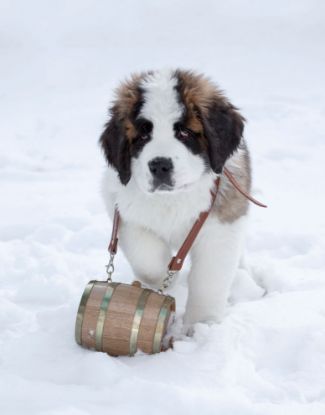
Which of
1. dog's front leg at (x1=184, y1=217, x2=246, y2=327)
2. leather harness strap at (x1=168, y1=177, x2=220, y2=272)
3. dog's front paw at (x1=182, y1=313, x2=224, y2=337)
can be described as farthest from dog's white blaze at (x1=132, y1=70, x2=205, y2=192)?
dog's front paw at (x1=182, y1=313, x2=224, y2=337)

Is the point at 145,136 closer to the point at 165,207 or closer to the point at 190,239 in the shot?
the point at 165,207

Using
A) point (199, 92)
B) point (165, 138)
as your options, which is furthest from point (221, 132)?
point (165, 138)

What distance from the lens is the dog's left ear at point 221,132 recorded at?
271cm

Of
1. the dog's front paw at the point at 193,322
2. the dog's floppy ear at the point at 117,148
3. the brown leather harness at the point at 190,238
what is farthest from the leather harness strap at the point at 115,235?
the dog's front paw at the point at 193,322

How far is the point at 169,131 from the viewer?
2.60 metres

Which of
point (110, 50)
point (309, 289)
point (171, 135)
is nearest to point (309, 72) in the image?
point (110, 50)

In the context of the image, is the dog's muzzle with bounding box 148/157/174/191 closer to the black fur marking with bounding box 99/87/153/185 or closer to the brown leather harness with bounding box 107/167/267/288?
the black fur marking with bounding box 99/87/153/185

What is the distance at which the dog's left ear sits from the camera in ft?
8.91

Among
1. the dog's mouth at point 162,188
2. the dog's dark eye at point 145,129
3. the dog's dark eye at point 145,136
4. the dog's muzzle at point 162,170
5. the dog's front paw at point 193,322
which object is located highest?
the dog's dark eye at point 145,129

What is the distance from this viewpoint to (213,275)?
299cm

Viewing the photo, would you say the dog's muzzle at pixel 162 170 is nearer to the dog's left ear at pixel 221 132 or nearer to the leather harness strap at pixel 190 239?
the dog's left ear at pixel 221 132

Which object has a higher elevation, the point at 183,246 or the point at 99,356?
the point at 183,246

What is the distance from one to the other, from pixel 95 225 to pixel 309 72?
25.8 feet

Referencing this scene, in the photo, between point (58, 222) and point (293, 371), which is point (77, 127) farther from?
point (293, 371)
